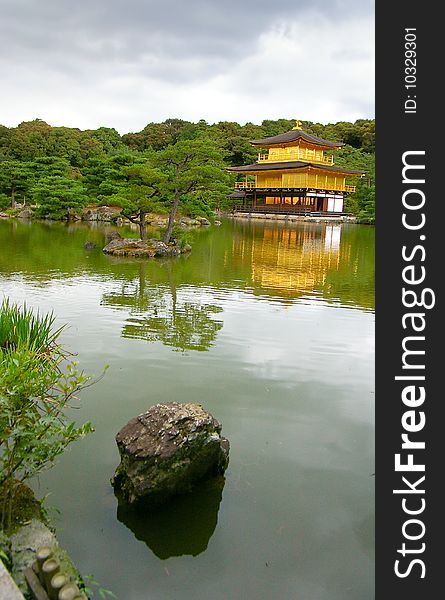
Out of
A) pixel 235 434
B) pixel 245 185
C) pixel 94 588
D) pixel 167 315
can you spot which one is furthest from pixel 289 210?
pixel 94 588

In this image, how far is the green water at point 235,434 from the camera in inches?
110

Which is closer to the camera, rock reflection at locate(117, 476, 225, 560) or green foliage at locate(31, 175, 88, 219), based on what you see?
rock reflection at locate(117, 476, 225, 560)

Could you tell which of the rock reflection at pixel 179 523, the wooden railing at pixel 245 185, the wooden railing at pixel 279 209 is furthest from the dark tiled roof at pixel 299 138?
the rock reflection at pixel 179 523

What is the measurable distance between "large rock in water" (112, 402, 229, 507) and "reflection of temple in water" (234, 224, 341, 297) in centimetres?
706

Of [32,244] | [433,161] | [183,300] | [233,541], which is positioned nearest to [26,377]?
[233,541]

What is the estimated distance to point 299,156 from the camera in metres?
40.2

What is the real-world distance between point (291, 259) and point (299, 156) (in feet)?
87.2

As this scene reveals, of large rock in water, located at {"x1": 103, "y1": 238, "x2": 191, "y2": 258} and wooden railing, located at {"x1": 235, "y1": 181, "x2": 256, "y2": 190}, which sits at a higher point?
wooden railing, located at {"x1": 235, "y1": 181, "x2": 256, "y2": 190}

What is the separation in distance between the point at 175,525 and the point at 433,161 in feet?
8.07

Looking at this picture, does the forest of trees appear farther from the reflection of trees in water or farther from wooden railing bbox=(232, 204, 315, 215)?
the reflection of trees in water

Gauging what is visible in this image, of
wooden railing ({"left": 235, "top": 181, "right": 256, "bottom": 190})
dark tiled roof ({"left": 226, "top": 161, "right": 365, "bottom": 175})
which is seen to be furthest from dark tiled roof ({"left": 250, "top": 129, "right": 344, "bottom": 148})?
wooden railing ({"left": 235, "top": 181, "right": 256, "bottom": 190})

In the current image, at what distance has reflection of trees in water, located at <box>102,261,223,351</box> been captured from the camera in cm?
687

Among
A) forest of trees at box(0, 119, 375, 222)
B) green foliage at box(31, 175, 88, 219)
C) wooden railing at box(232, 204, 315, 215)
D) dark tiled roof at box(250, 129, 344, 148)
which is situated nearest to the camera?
forest of trees at box(0, 119, 375, 222)

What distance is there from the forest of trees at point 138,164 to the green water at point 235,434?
18.9ft
